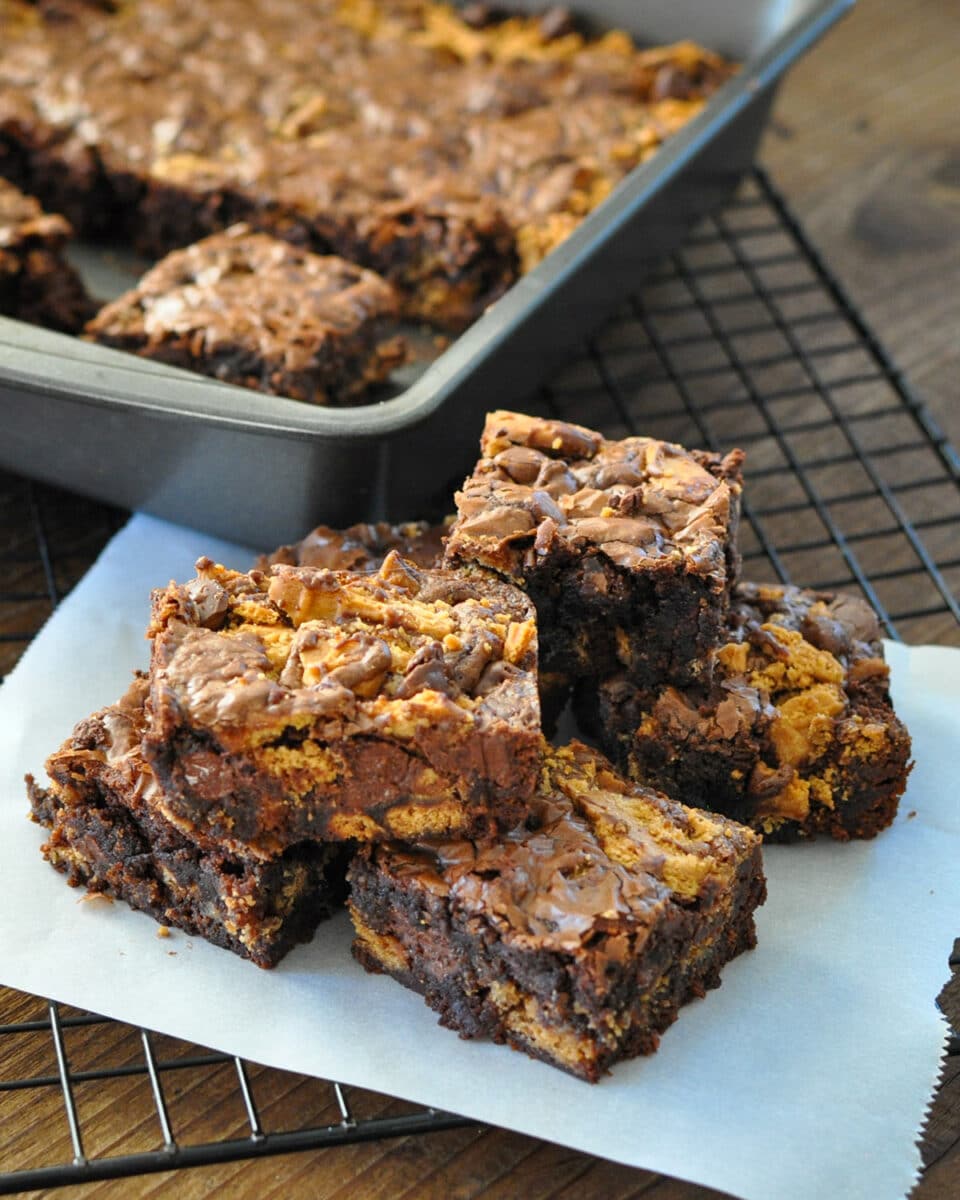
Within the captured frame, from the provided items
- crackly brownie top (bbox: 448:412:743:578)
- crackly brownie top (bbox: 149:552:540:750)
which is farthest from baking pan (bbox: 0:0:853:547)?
crackly brownie top (bbox: 149:552:540:750)

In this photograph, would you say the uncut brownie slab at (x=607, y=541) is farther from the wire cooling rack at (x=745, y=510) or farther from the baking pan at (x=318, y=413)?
the wire cooling rack at (x=745, y=510)

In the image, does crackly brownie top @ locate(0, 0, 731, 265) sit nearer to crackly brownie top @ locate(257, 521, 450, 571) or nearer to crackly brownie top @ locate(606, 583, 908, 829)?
crackly brownie top @ locate(257, 521, 450, 571)

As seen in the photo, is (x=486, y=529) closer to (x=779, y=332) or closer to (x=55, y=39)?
(x=779, y=332)

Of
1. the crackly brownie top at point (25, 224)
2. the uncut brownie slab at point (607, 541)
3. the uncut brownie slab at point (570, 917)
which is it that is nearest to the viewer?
the uncut brownie slab at point (570, 917)

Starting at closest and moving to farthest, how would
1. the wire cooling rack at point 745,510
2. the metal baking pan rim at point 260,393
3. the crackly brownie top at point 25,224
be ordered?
the wire cooling rack at point 745,510 → the metal baking pan rim at point 260,393 → the crackly brownie top at point 25,224

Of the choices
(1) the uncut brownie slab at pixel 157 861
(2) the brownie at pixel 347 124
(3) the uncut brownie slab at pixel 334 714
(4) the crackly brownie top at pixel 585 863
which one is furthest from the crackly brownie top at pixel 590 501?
(2) the brownie at pixel 347 124

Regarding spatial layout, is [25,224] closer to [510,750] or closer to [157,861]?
[157,861]
